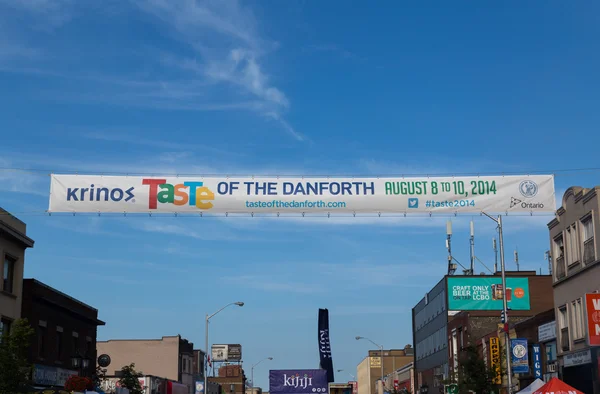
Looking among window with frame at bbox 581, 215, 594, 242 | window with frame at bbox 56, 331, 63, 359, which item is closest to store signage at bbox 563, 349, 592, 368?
window with frame at bbox 581, 215, 594, 242

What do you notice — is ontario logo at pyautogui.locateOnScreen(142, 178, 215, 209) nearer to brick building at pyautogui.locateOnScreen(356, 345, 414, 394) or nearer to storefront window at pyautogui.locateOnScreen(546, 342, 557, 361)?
storefront window at pyautogui.locateOnScreen(546, 342, 557, 361)

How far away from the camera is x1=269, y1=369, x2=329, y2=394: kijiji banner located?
69000 mm

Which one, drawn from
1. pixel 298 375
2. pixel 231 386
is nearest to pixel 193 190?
pixel 298 375

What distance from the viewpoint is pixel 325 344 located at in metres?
83.6

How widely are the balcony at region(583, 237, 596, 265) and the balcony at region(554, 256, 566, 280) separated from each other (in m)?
3.11

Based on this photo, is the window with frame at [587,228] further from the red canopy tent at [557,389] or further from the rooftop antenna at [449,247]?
the rooftop antenna at [449,247]

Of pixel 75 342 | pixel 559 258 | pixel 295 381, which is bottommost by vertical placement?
pixel 295 381

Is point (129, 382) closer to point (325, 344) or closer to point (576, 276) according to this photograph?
point (325, 344)

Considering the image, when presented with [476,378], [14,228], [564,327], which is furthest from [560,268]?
[14,228]

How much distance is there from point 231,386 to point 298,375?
273 ft

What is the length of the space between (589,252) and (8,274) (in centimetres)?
2699

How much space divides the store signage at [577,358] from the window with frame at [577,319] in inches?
32.1

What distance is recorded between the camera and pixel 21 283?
126ft

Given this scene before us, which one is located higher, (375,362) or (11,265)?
(11,265)
